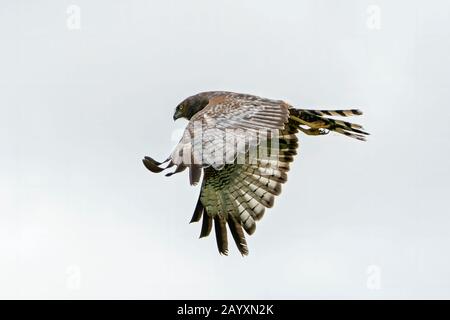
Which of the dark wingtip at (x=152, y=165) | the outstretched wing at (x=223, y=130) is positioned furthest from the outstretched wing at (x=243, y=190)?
the dark wingtip at (x=152, y=165)

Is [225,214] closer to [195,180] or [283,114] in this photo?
[283,114]

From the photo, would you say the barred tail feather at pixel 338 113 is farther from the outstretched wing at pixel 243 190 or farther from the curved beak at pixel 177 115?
the curved beak at pixel 177 115

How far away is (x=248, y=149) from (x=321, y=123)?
3.92 ft

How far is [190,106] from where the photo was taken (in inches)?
643

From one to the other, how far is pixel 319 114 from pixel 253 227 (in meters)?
1.86

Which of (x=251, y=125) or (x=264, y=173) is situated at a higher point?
(x=251, y=125)

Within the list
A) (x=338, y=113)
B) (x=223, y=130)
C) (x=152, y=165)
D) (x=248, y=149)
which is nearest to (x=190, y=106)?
(x=248, y=149)

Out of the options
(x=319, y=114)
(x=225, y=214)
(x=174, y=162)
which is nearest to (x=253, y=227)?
(x=225, y=214)

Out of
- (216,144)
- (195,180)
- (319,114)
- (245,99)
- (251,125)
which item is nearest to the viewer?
(195,180)

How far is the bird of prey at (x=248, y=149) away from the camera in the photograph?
45.0 ft

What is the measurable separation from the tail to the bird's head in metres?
1.33

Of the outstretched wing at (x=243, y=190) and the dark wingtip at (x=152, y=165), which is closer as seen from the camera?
the dark wingtip at (x=152, y=165)

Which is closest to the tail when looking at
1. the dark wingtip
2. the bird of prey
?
the bird of prey

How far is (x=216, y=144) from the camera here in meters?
12.4
